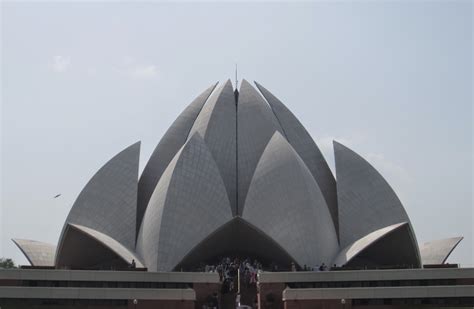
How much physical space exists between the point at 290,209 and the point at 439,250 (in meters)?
11.7

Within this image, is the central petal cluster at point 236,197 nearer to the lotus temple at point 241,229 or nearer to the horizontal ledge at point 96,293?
the lotus temple at point 241,229

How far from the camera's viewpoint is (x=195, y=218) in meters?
31.4

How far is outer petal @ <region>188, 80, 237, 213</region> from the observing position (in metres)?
36.7

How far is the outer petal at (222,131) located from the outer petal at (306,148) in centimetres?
289

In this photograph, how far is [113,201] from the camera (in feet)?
116

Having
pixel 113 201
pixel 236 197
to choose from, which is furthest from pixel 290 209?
pixel 113 201

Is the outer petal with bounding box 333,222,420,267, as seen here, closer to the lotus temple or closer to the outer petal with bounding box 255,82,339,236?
the lotus temple

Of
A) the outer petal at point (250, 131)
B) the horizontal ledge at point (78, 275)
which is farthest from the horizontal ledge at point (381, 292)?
the outer petal at point (250, 131)

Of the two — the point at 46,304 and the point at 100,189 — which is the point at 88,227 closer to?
the point at 100,189

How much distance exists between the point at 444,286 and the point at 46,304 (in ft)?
53.5

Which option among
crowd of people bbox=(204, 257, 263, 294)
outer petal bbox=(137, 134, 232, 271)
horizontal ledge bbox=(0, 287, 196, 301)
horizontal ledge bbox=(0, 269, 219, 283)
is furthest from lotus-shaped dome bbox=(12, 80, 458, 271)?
horizontal ledge bbox=(0, 287, 196, 301)

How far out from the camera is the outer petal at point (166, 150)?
37.2 m

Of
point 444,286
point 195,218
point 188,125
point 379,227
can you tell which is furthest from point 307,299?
point 188,125

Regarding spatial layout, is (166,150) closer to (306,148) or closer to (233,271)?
(306,148)
